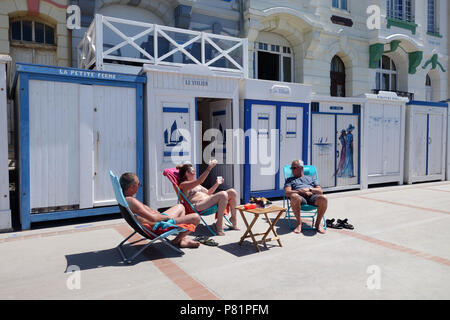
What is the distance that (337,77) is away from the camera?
15219 mm

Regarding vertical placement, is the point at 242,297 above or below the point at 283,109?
below

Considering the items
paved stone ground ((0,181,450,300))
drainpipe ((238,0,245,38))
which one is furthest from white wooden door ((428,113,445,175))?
drainpipe ((238,0,245,38))

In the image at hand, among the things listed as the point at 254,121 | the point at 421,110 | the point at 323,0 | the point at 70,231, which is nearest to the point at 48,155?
the point at 70,231

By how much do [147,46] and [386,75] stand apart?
39.8ft

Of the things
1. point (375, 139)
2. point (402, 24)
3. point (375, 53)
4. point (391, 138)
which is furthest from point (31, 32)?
point (402, 24)

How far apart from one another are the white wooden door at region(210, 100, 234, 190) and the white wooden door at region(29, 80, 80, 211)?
121 inches

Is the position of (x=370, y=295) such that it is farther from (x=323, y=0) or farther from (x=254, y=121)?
(x=323, y=0)

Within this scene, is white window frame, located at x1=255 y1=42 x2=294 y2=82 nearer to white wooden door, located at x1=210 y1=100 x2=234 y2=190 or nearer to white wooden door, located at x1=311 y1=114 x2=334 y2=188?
white wooden door, located at x1=311 y1=114 x2=334 y2=188

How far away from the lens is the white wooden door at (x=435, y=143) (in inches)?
443

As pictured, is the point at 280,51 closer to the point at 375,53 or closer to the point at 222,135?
the point at 375,53

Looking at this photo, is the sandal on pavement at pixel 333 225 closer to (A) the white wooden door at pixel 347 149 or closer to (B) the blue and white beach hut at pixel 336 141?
(B) the blue and white beach hut at pixel 336 141

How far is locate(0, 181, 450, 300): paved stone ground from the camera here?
3330 millimetres

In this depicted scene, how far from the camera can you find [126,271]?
3.85 meters
